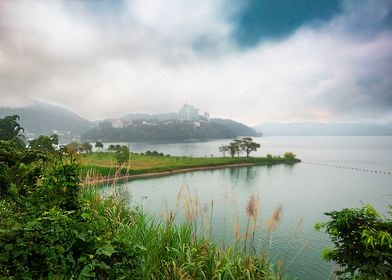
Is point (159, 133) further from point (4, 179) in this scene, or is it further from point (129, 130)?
point (4, 179)

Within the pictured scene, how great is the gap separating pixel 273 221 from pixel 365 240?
2.91ft

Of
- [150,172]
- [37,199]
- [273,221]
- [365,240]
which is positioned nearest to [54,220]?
[37,199]

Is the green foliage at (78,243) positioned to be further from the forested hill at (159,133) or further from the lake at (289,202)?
the forested hill at (159,133)

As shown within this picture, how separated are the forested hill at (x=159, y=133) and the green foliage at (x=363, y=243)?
9991 centimetres

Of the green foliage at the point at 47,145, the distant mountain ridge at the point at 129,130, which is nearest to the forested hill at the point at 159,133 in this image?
the distant mountain ridge at the point at 129,130

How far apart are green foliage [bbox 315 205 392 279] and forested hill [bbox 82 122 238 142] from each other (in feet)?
328

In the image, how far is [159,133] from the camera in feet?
371

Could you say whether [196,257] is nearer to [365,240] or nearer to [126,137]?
[365,240]

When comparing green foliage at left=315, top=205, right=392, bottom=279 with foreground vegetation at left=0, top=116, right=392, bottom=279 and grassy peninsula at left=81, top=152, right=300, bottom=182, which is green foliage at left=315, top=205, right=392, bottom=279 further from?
grassy peninsula at left=81, top=152, right=300, bottom=182

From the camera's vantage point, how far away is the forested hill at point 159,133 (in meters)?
103

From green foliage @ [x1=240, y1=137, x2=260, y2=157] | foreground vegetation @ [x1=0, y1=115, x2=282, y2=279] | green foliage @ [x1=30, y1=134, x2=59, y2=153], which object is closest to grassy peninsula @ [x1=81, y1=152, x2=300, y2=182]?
green foliage @ [x1=240, y1=137, x2=260, y2=157]

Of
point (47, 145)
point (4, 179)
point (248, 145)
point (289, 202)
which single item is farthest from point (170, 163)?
point (4, 179)

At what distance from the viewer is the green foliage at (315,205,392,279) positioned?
2646 mm

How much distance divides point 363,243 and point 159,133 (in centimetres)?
11153
